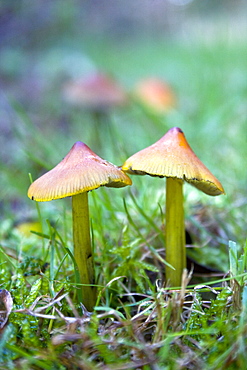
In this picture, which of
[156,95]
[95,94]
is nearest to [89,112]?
[95,94]

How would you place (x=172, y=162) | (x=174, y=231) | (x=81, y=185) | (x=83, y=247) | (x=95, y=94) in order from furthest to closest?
(x=95, y=94) < (x=174, y=231) < (x=83, y=247) < (x=172, y=162) < (x=81, y=185)

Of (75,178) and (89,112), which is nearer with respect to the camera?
(75,178)

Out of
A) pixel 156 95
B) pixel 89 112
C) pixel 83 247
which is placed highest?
pixel 156 95

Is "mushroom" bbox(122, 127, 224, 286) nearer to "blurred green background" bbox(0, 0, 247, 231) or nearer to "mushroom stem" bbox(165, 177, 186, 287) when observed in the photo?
"mushroom stem" bbox(165, 177, 186, 287)

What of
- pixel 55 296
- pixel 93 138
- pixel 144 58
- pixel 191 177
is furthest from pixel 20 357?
pixel 144 58

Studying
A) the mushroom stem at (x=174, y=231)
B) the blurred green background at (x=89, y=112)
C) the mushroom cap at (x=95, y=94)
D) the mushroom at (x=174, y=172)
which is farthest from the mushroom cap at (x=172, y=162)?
the mushroom cap at (x=95, y=94)

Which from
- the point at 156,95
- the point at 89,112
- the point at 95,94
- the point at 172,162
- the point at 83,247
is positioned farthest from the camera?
the point at 156,95

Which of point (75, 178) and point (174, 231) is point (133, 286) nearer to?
point (174, 231)
